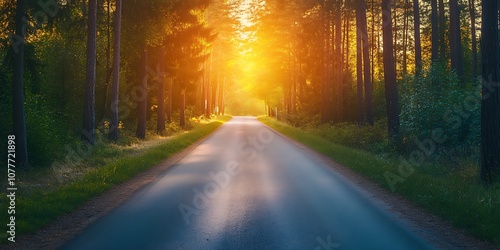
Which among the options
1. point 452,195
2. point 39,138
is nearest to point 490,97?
point 452,195

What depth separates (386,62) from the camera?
2114cm

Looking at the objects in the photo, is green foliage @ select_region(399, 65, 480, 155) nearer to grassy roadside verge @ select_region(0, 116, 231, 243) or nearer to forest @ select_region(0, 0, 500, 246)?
forest @ select_region(0, 0, 500, 246)

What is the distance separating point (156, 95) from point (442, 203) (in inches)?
1102

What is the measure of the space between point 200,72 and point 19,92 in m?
23.0

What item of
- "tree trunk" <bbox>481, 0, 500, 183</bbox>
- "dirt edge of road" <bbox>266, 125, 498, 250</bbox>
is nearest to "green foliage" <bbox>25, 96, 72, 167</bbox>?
"dirt edge of road" <bbox>266, 125, 498, 250</bbox>

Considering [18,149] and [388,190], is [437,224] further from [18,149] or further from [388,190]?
[18,149]

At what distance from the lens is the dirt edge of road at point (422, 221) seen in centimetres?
681

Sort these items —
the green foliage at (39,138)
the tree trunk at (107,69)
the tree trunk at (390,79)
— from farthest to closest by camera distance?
1. the tree trunk at (107,69)
2. the tree trunk at (390,79)
3. the green foliage at (39,138)

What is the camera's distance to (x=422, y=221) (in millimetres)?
8164

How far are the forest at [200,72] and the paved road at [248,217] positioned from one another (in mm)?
4435

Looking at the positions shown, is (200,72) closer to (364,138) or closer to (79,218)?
(364,138)

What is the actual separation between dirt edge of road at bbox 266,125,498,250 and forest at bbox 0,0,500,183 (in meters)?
2.79

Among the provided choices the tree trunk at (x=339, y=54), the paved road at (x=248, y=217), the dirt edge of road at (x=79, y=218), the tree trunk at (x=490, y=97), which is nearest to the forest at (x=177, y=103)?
the tree trunk at (x=490, y=97)

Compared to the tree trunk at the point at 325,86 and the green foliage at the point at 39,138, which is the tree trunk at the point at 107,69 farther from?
the tree trunk at the point at 325,86
